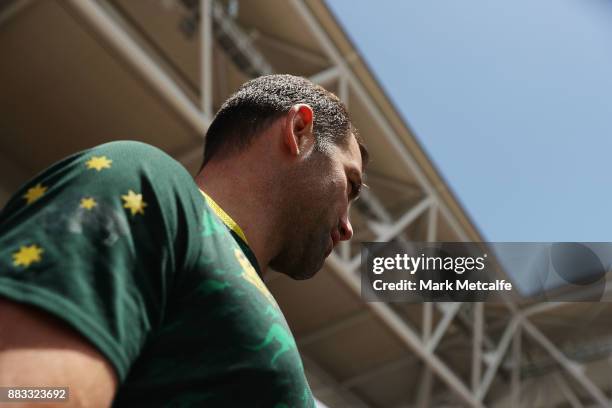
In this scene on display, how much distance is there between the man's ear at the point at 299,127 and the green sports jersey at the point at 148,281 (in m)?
0.42

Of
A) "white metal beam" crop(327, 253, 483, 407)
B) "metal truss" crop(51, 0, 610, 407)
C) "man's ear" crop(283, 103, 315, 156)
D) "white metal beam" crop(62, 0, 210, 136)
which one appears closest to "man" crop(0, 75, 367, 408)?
"man's ear" crop(283, 103, 315, 156)

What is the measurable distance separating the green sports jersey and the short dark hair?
0.47 metres

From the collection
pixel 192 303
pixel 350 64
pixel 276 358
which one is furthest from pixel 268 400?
pixel 350 64

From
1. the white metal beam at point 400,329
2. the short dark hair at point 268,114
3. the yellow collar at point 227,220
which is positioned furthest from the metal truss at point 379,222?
the yellow collar at point 227,220

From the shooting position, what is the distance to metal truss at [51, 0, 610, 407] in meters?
5.88

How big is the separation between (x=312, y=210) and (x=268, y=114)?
26 centimetres

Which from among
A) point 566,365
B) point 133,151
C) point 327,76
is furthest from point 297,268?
point 566,365

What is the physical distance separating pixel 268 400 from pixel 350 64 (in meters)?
8.24

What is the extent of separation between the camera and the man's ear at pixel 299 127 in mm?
1589

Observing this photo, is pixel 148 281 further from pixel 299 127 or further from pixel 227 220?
Result: pixel 299 127

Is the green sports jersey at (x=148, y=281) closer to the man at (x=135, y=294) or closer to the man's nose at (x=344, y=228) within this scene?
the man at (x=135, y=294)

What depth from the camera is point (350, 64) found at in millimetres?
9062

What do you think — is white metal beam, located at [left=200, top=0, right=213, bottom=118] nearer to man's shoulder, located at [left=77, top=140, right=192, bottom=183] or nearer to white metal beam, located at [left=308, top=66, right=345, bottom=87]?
white metal beam, located at [left=308, top=66, right=345, bottom=87]

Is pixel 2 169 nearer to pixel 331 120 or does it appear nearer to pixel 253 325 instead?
pixel 331 120
